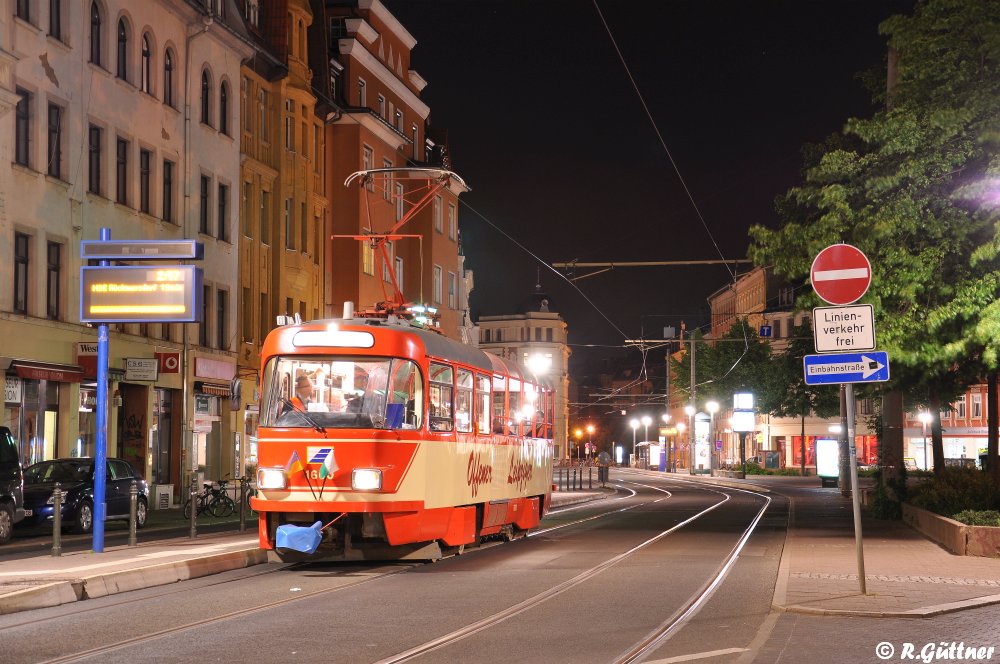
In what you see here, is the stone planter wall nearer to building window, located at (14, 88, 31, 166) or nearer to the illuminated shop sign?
the illuminated shop sign

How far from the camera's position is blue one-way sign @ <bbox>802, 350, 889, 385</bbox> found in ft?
47.1

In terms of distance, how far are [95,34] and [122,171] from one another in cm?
359

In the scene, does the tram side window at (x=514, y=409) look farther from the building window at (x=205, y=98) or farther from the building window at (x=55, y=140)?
the building window at (x=205, y=98)

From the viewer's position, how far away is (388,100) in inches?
2296

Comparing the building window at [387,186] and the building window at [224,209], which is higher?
the building window at [387,186]

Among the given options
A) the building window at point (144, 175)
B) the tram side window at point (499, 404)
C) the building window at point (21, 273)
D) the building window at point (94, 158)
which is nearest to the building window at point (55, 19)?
the building window at point (94, 158)

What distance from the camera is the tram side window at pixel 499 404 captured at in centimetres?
2255

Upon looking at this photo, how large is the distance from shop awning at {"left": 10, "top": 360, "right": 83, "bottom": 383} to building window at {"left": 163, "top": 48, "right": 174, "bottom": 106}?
30.4ft

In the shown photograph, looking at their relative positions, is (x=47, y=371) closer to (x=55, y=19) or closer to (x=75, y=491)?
(x=75, y=491)

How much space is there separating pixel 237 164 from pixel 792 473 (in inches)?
2031

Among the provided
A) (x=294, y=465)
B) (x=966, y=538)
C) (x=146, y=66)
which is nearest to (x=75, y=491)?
(x=294, y=465)

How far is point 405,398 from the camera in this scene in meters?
18.1

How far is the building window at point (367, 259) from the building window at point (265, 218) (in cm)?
715

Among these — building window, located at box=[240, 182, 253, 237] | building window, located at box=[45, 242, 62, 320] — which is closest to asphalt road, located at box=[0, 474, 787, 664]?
building window, located at box=[45, 242, 62, 320]
